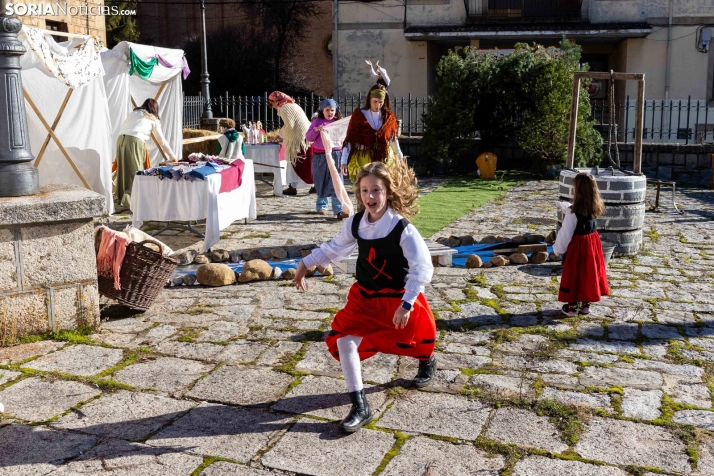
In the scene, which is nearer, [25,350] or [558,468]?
[558,468]

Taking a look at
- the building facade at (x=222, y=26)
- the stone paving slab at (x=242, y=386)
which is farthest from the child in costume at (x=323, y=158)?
the building facade at (x=222, y=26)

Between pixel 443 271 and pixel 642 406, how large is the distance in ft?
11.0

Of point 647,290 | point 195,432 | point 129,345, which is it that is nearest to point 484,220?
point 647,290

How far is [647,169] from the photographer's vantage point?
51.0 feet

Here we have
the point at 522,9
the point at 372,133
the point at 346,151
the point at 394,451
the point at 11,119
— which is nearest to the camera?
the point at 394,451

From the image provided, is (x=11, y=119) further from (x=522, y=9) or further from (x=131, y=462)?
(x=522, y=9)

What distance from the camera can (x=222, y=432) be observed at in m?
3.82

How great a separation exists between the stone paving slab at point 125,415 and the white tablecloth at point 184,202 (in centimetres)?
386

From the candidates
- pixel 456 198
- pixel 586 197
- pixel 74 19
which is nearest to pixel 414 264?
pixel 586 197

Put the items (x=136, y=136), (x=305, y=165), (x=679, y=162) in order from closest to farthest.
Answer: (x=136, y=136) < (x=305, y=165) < (x=679, y=162)

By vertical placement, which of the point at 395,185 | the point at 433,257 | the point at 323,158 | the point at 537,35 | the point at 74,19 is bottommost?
the point at 433,257

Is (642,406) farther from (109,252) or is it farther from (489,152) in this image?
(489,152)

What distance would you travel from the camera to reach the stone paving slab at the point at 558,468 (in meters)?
3.39

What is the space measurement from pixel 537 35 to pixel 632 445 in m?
21.4
